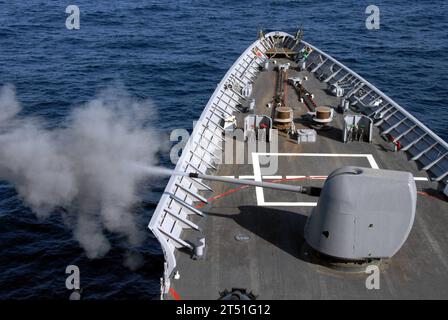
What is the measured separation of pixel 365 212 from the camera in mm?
14484

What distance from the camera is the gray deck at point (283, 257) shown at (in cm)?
1466

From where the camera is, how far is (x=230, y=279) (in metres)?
15.0

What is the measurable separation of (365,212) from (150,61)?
42.0 m

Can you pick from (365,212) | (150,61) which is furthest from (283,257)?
(150,61)

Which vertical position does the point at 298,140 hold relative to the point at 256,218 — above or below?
above

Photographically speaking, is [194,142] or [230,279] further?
[194,142]

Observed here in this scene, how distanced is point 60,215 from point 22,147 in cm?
457

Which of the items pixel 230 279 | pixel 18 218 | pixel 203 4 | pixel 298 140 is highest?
pixel 203 4

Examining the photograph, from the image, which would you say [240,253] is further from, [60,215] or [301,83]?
[301,83]

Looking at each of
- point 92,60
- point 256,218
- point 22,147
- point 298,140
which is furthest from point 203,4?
point 256,218

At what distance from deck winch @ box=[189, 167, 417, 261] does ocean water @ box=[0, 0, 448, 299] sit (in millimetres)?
10846

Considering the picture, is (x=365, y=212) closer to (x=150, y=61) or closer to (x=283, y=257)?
(x=283, y=257)

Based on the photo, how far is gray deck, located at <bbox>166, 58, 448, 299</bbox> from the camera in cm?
1466

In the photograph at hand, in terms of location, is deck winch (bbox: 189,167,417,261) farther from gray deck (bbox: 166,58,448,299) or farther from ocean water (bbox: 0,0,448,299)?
ocean water (bbox: 0,0,448,299)
